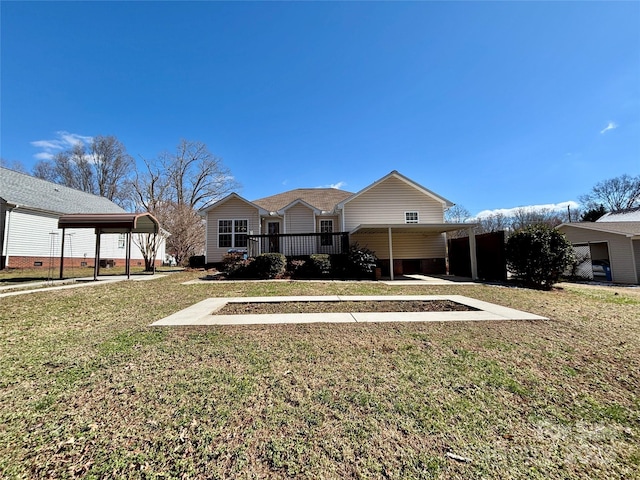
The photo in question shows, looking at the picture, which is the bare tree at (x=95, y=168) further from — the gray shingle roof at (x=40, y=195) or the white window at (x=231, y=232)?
the white window at (x=231, y=232)

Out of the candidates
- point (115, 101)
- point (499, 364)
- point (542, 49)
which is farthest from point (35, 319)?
point (115, 101)

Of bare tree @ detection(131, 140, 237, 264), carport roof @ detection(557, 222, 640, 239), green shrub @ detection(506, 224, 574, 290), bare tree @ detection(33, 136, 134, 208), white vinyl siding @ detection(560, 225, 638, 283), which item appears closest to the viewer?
green shrub @ detection(506, 224, 574, 290)

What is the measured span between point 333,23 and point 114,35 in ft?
29.7

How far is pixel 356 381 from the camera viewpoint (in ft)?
8.75

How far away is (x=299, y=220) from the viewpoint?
15.9 meters

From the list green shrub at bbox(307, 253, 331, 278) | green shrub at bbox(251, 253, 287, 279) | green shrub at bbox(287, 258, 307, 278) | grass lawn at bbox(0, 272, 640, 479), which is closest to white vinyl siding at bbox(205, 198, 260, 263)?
green shrub at bbox(251, 253, 287, 279)

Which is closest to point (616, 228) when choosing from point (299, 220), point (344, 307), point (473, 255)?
point (473, 255)

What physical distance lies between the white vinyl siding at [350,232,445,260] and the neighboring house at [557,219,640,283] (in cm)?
728

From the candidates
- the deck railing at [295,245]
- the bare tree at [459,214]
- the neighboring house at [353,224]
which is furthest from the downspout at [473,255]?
the bare tree at [459,214]

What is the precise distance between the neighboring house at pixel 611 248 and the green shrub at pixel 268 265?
1603cm

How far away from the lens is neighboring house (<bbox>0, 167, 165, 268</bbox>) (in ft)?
48.1

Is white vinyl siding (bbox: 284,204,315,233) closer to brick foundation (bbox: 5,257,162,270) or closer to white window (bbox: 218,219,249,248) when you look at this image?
white window (bbox: 218,219,249,248)

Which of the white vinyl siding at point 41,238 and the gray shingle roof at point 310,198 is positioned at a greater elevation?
the gray shingle roof at point 310,198

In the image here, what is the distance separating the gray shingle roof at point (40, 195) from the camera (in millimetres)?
15721
